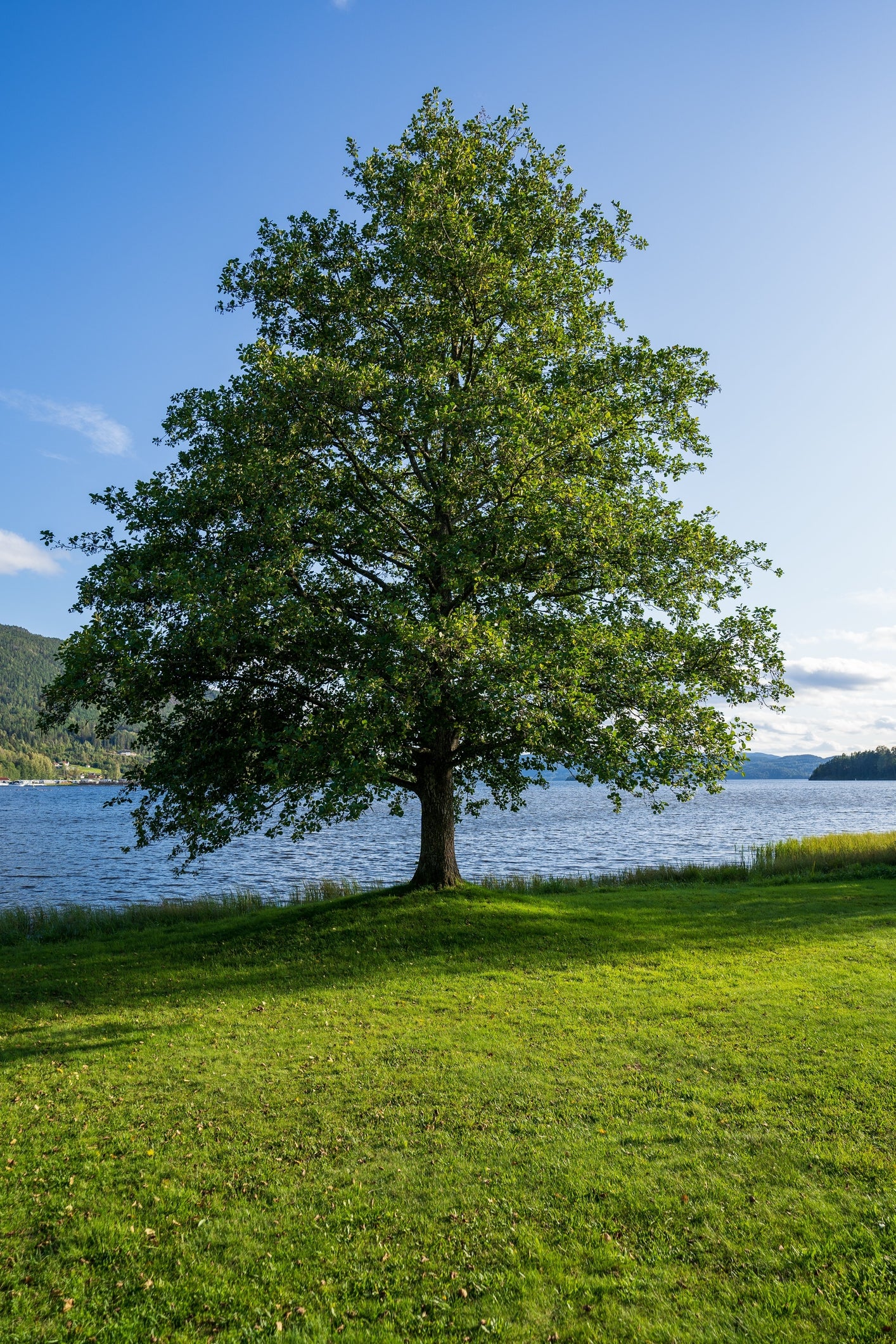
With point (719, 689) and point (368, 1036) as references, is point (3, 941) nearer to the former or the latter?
point (368, 1036)

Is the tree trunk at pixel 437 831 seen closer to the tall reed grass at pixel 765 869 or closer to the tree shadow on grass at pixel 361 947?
the tree shadow on grass at pixel 361 947

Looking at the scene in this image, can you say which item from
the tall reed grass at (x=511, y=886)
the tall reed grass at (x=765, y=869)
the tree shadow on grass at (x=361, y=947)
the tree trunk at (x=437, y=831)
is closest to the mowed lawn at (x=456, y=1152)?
the tree shadow on grass at (x=361, y=947)

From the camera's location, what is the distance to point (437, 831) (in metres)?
22.4

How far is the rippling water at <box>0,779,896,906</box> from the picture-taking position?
132 feet

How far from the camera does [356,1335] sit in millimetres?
5703

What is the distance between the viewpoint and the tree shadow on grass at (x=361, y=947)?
15.4m

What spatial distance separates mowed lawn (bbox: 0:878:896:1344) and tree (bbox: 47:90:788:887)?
16.5ft

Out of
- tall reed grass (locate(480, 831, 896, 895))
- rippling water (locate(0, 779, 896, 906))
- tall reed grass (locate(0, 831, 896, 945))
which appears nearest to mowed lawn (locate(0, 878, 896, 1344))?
tall reed grass (locate(0, 831, 896, 945))

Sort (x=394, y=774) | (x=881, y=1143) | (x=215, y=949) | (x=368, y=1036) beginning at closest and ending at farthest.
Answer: (x=881, y=1143)
(x=368, y=1036)
(x=215, y=949)
(x=394, y=774)

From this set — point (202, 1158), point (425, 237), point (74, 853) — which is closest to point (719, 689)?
point (425, 237)

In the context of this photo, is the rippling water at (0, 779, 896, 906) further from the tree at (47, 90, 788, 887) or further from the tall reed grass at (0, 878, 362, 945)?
the tree at (47, 90, 788, 887)

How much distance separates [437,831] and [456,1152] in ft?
45.8

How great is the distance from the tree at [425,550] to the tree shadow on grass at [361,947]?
2622mm

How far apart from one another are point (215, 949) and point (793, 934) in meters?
14.8
